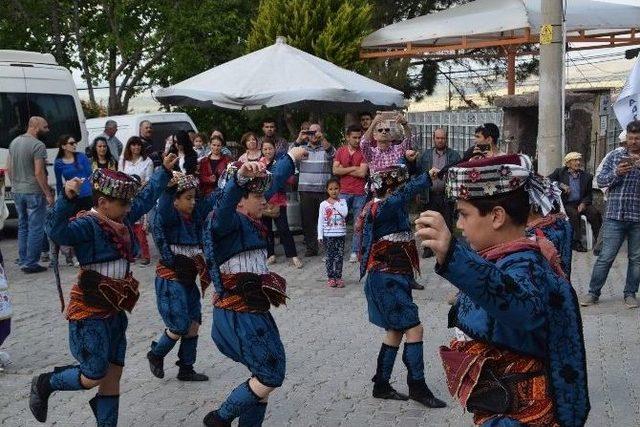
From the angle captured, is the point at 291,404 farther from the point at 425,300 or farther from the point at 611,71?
the point at 611,71

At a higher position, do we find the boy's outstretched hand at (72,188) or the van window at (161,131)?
the van window at (161,131)

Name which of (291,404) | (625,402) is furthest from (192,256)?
(625,402)

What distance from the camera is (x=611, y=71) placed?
34.1 metres

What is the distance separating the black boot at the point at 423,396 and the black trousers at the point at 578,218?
5.78m

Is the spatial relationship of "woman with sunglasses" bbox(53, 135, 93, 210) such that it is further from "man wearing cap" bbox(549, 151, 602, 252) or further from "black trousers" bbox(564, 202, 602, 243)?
"black trousers" bbox(564, 202, 602, 243)

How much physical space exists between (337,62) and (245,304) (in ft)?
38.7

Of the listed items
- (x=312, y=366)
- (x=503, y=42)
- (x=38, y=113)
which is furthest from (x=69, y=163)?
(x=503, y=42)

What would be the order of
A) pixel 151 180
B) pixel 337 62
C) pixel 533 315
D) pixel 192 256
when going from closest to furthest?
pixel 533 315 → pixel 151 180 → pixel 192 256 → pixel 337 62

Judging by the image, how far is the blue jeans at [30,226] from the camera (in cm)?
1126

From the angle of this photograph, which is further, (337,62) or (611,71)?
(611,71)

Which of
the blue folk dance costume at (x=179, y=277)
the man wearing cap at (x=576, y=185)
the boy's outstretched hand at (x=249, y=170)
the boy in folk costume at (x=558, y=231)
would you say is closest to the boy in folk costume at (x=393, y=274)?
the boy in folk costume at (x=558, y=231)

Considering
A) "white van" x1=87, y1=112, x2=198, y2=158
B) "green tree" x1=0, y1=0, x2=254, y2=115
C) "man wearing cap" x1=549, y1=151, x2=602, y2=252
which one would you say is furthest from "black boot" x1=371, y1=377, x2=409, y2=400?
"green tree" x1=0, y1=0, x2=254, y2=115

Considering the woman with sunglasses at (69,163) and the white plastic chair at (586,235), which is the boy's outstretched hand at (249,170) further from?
the white plastic chair at (586,235)

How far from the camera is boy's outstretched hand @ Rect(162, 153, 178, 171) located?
19.1 ft
